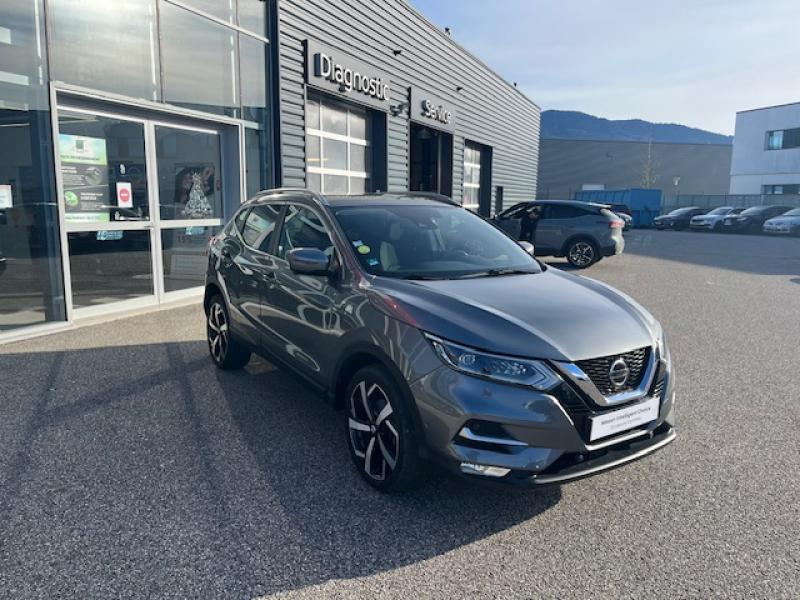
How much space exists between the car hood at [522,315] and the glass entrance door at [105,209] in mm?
5477

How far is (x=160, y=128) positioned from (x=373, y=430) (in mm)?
6758

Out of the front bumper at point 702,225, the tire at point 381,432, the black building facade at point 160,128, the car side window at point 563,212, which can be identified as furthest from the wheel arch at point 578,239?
the front bumper at point 702,225

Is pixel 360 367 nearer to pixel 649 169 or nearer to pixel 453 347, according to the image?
pixel 453 347

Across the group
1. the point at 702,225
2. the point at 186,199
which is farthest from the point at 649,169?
the point at 186,199

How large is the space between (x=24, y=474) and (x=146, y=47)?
632 cm

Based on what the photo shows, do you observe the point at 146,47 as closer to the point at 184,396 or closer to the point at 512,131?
the point at 184,396

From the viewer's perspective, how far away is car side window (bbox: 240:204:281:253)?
456cm

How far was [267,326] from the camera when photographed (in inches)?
172

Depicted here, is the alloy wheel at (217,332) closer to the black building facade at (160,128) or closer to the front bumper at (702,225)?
the black building facade at (160,128)

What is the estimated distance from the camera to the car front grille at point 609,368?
275 cm

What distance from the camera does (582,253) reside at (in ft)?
45.9

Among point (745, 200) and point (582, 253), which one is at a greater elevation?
point (745, 200)

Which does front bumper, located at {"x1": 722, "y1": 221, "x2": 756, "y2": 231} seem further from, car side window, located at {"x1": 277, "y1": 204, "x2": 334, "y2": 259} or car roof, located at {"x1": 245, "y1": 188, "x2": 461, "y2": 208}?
car side window, located at {"x1": 277, "y1": 204, "x2": 334, "y2": 259}

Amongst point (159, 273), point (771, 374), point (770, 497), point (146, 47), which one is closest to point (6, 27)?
point (146, 47)
